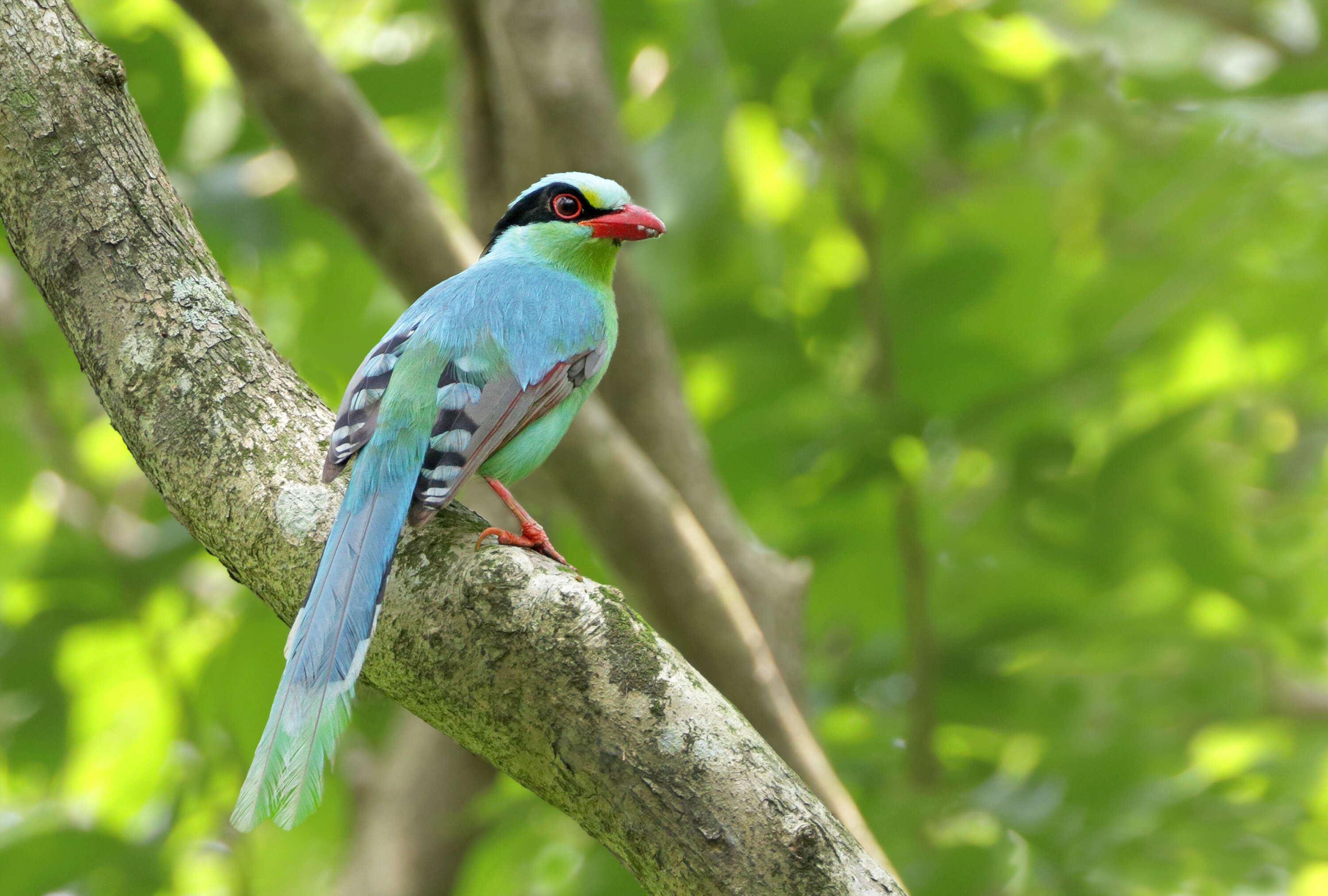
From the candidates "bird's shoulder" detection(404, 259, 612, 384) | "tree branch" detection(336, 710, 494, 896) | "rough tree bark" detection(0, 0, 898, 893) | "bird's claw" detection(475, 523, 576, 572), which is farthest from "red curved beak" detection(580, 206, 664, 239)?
"tree branch" detection(336, 710, 494, 896)

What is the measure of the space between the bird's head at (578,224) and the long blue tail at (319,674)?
189 cm

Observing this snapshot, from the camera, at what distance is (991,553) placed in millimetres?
4805

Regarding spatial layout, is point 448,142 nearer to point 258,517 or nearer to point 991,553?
point 991,553

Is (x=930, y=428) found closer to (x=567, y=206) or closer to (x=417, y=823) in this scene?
(x=567, y=206)

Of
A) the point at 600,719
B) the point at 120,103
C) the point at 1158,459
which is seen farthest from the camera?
the point at 1158,459

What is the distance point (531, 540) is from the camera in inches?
110

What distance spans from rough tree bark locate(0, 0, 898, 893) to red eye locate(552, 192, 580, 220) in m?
1.65

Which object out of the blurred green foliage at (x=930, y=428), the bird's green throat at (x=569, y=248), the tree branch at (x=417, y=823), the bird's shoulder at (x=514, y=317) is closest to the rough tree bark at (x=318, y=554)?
the bird's shoulder at (x=514, y=317)

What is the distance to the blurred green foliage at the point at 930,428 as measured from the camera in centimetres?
421

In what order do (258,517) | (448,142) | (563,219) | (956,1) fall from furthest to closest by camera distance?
(448,142)
(956,1)
(563,219)
(258,517)

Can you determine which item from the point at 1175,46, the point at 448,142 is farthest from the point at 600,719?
the point at 448,142

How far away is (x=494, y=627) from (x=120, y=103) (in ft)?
4.33

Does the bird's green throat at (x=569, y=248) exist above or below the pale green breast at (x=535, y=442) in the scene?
above

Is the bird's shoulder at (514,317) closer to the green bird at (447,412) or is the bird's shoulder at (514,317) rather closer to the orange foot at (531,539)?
the green bird at (447,412)
